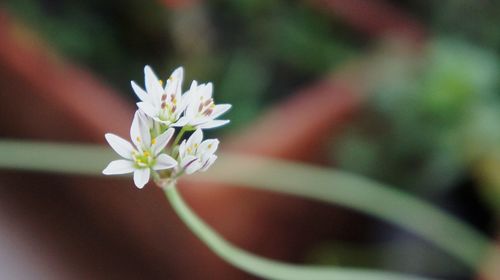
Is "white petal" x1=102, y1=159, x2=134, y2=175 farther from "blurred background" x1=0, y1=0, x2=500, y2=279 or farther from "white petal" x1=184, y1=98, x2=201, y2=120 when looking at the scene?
"blurred background" x1=0, y1=0, x2=500, y2=279

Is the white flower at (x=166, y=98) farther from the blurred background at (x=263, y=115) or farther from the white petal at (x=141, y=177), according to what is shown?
the blurred background at (x=263, y=115)

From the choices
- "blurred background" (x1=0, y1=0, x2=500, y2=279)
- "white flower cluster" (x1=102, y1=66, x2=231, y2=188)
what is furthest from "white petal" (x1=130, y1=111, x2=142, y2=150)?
"blurred background" (x1=0, y1=0, x2=500, y2=279)

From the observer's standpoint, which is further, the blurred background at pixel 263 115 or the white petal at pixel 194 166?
the blurred background at pixel 263 115

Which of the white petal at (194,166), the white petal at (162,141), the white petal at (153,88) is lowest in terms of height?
the white petal at (194,166)

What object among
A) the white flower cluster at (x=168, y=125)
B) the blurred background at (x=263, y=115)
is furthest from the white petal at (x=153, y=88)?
the blurred background at (x=263, y=115)

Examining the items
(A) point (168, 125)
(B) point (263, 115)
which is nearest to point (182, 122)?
(A) point (168, 125)

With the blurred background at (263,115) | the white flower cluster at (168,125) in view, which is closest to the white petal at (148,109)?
the white flower cluster at (168,125)

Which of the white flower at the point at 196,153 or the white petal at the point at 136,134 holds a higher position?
the white petal at the point at 136,134
